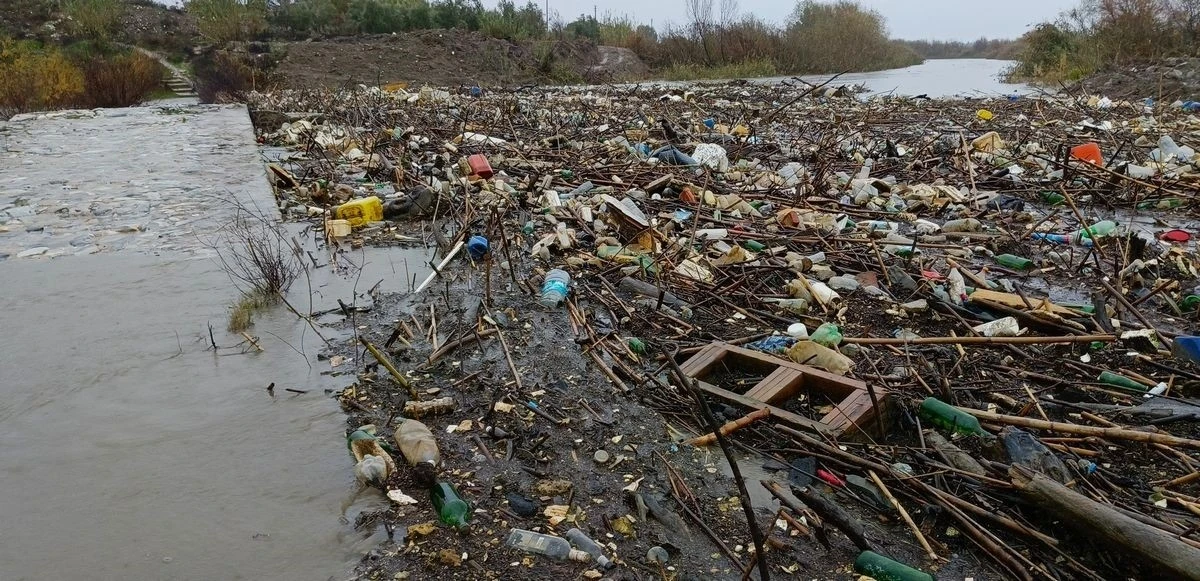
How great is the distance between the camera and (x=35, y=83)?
46.5ft

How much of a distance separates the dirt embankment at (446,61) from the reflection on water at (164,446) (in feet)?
57.8

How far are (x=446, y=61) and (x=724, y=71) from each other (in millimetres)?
10432

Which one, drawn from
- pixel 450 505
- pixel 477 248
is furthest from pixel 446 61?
pixel 450 505

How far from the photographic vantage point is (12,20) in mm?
26234

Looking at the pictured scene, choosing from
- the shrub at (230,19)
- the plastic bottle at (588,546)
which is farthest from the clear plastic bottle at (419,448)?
the shrub at (230,19)

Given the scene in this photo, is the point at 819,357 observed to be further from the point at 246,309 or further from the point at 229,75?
the point at 229,75

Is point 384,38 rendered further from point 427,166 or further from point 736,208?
point 736,208

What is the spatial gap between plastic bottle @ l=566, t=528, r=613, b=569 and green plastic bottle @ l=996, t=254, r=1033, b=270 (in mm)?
3605

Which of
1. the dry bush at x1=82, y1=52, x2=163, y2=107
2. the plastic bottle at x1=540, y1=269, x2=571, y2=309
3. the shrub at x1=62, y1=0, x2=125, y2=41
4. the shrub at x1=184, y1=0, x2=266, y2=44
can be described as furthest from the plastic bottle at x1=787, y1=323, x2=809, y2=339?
the shrub at x1=62, y1=0, x2=125, y2=41

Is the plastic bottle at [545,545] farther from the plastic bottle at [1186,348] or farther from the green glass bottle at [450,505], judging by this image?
the plastic bottle at [1186,348]

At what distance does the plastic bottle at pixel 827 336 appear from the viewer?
3160 mm

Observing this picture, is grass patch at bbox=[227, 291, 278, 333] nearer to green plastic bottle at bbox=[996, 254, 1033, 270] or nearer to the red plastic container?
the red plastic container

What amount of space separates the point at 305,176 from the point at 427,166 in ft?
3.36

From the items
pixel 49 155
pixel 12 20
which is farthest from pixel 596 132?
pixel 12 20
